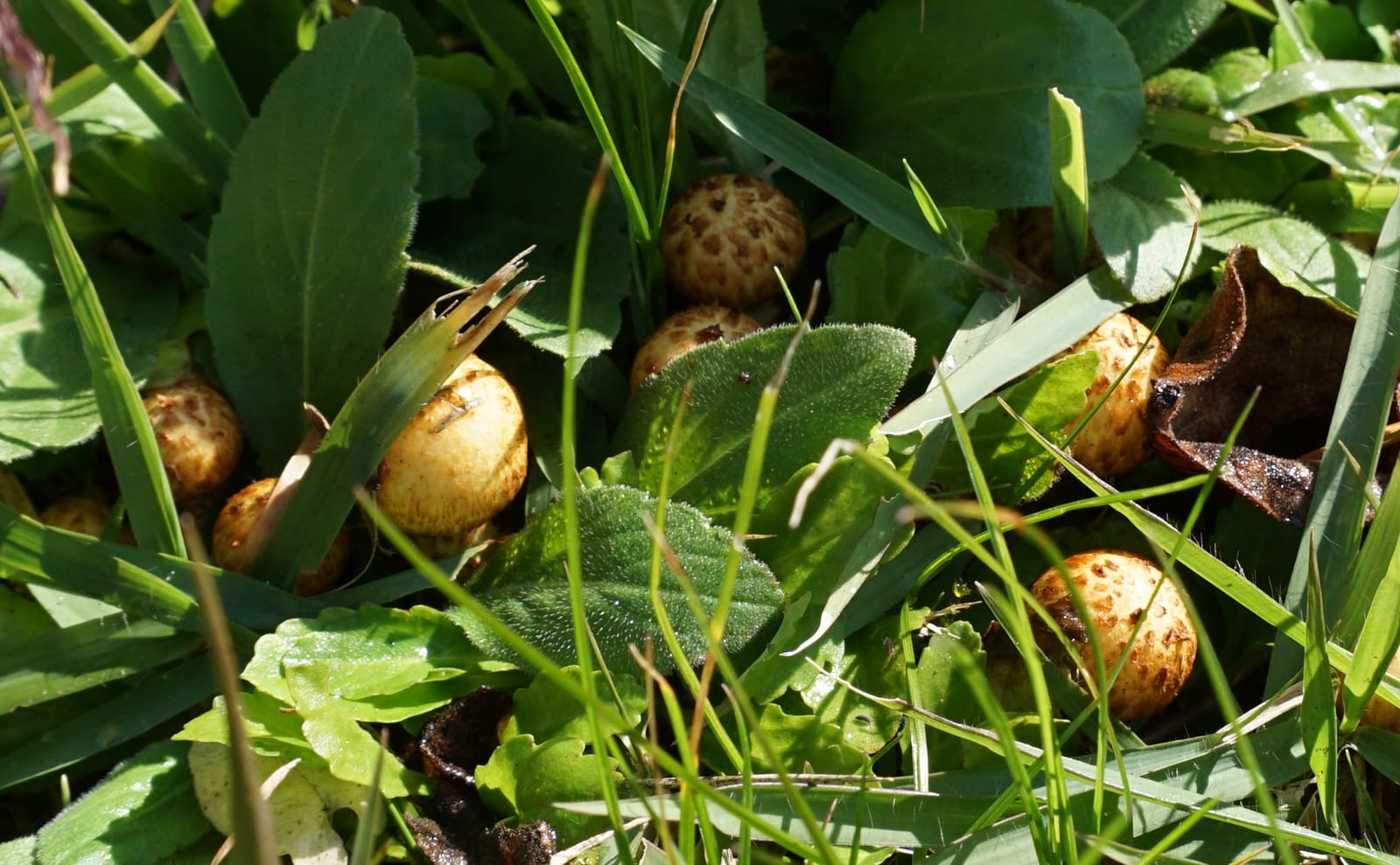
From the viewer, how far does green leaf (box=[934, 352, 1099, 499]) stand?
1925 mm

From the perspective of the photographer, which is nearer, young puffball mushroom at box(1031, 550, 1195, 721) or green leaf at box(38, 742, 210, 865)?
green leaf at box(38, 742, 210, 865)

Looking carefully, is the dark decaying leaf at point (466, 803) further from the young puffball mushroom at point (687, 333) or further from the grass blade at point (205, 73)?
the grass blade at point (205, 73)

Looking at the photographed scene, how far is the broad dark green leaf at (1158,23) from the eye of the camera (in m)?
2.35

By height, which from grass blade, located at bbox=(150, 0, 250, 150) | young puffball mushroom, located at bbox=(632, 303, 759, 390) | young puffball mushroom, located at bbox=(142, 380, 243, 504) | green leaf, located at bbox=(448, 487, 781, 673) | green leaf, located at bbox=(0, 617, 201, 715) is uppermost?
grass blade, located at bbox=(150, 0, 250, 150)

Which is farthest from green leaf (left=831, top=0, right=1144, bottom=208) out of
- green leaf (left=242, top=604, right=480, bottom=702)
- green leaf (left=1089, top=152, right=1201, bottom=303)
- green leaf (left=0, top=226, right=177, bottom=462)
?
green leaf (left=0, top=226, right=177, bottom=462)

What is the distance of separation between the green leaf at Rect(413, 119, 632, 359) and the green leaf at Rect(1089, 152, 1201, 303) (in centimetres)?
92

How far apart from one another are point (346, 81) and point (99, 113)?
2.15ft

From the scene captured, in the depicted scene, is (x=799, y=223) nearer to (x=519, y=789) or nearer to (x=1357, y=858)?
(x=519, y=789)

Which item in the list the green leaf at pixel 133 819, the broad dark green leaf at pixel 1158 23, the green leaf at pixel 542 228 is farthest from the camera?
the broad dark green leaf at pixel 1158 23

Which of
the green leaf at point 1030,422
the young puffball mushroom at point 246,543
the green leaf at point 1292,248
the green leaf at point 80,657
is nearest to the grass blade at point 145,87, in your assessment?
the young puffball mushroom at point 246,543

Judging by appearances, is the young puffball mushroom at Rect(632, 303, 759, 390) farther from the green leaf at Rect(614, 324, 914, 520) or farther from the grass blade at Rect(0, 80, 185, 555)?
the grass blade at Rect(0, 80, 185, 555)

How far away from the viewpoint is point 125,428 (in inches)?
70.6

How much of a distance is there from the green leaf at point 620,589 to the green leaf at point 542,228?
37cm

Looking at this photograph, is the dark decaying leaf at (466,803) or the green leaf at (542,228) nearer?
the dark decaying leaf at (466,803)
